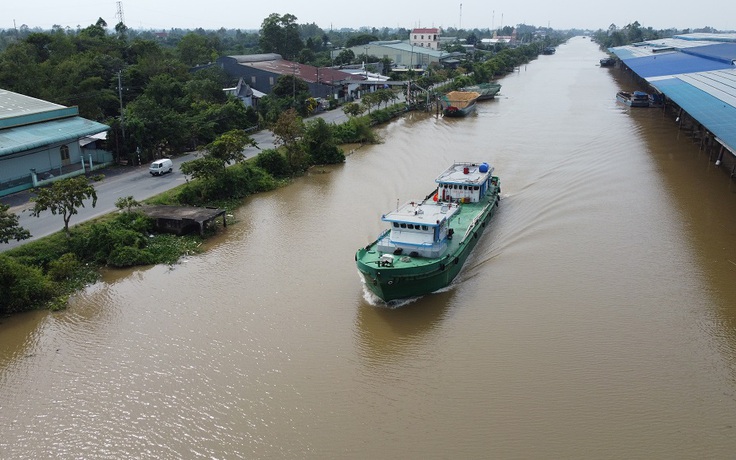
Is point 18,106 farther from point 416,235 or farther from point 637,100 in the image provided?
point 637,100

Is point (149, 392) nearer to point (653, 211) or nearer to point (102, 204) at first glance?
point (102, 204)

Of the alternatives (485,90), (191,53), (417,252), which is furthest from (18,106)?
(485,90)

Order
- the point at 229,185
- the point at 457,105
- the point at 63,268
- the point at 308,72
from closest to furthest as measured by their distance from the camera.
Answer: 1. the point at 63,268
2. the point at 229,185
3. the point at 457,105
4. the point at 308,72

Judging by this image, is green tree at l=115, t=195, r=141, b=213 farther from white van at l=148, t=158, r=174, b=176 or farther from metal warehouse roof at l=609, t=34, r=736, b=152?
metal warehouse roof at l=609, t=34, r=736, b=152

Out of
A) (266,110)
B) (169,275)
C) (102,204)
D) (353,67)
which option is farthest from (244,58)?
(169,275)

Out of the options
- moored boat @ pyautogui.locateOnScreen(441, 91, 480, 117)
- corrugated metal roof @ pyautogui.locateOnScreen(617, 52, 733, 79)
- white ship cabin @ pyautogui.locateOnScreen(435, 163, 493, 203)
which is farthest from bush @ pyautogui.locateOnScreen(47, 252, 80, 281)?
corrugated metal roof @ pyautogui.locateOnScreen(617, 52, 733, 79)

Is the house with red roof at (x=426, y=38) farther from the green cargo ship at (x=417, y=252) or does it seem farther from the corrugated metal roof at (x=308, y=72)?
the green cargo ship at (x=417, y=252)

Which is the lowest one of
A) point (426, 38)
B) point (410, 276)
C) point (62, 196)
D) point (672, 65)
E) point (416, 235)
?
point (410, 276)
